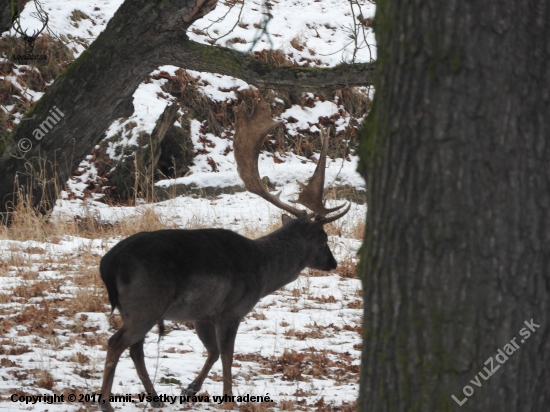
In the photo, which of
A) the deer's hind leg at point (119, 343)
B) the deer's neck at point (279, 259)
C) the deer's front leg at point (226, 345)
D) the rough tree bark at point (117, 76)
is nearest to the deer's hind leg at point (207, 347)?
the deer's front leg at point (226, 345)

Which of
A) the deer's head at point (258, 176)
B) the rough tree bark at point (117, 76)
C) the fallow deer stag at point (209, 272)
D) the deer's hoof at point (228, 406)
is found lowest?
the deer's hoof at point (228, 406)

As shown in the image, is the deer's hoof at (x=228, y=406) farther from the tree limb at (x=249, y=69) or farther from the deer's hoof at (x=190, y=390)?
the tree limb at (x=249, y=69)

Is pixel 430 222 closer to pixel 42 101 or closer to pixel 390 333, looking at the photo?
pixel 390 333

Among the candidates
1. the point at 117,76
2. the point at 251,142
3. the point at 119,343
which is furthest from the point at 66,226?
the point at 119,343

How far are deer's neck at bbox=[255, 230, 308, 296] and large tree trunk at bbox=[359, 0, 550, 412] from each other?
10.2ft

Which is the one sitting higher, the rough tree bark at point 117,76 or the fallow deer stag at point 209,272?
the rough tree bark at point 117,76

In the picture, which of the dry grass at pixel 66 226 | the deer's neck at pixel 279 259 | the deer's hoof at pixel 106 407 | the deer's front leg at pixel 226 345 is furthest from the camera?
the dry grass at pixel 66 226

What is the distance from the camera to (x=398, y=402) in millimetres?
2838

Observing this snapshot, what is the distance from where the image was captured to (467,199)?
2689mm

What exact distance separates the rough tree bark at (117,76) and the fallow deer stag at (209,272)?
2.09 metres

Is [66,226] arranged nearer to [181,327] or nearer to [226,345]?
[181,327]

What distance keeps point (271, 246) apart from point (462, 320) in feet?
11.8

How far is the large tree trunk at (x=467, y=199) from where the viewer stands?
266cm

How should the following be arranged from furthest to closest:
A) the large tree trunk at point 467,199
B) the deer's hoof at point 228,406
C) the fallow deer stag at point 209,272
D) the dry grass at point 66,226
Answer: the dry grass at point 66,226, the deer's hoof at point 228,406, the fallow deer stag at point 209,272, the large tree trunk at point 467,199
